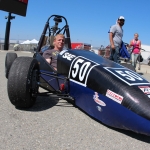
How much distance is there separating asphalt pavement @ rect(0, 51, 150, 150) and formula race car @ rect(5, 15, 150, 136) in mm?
125

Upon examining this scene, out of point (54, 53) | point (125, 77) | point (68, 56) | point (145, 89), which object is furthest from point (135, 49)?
point (145, 89)

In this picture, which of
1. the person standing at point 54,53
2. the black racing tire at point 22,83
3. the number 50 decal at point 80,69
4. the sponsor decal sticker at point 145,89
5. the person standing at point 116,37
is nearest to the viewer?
the sponsor decal sticker at point 145,89

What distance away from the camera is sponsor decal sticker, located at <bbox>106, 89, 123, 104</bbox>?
2.31 m

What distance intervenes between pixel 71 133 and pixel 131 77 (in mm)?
944

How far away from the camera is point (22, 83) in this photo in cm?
265

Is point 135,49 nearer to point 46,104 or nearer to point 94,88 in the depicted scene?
point 46,104

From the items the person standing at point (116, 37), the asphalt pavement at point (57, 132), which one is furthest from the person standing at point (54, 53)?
the person standing at point (116, 37)

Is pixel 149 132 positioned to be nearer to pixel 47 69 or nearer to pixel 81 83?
pixel 81 83

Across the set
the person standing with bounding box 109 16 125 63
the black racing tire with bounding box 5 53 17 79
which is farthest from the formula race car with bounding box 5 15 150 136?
the person standing with bounding box 109 16 125 63

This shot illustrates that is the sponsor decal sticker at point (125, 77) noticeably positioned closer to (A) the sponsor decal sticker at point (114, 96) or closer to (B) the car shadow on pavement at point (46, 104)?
(A) the sponsor decal sticker at point (114, 96)

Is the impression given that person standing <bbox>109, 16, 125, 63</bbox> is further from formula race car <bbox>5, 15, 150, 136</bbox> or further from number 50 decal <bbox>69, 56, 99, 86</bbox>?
number 50 decal <bbox>69, 56, 99, 86</bbox>

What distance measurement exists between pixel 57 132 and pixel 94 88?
2.13ft

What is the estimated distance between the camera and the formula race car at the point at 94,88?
2.23 metres

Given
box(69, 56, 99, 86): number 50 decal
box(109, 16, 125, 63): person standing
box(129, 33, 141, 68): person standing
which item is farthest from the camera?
box(129, 33, 141, 68): person standing
